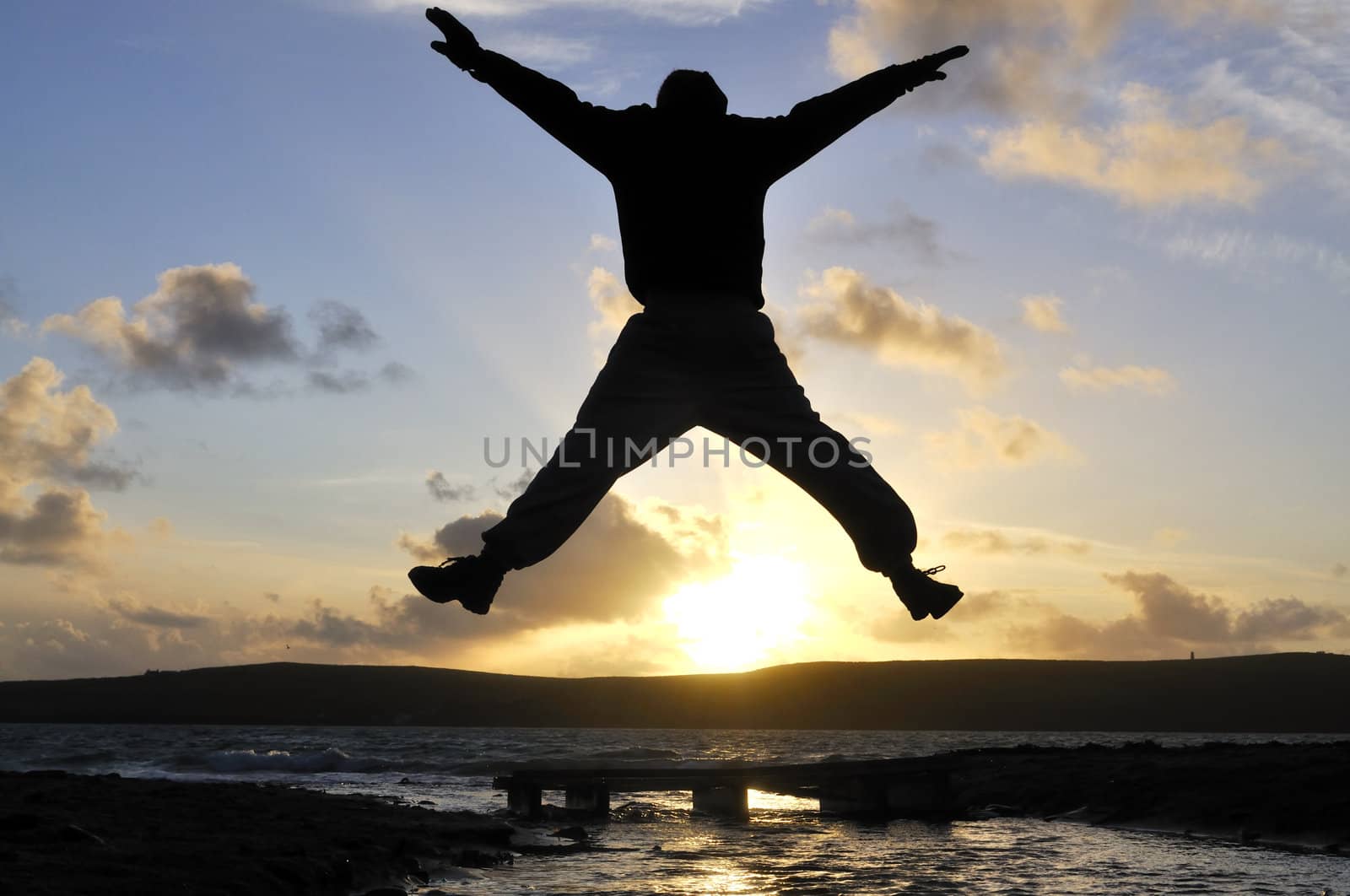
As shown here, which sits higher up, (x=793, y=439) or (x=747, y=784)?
(x=793, y=439)

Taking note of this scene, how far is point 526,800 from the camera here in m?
21.1

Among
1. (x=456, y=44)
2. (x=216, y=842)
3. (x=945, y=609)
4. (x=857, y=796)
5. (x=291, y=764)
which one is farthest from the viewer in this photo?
(x=291, y=764)

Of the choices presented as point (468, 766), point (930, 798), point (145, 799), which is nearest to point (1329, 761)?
point (930, 798)

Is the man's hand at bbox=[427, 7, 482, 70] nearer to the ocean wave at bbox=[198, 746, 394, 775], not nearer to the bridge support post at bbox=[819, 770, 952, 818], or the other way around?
the bridge support post at bbox=[819, 770, 952, 818]

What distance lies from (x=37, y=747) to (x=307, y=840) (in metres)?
52.7

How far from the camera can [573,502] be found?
203 inches

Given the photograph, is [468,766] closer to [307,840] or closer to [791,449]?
[307,840]

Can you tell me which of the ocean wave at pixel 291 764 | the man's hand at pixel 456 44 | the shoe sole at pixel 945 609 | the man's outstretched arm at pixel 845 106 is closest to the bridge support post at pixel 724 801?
the shoe sole at pixel 945 609

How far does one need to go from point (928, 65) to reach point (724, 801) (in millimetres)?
17344

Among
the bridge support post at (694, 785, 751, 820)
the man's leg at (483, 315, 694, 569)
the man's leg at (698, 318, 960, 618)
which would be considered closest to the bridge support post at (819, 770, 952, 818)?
the bridge support post at (694, 785, 751, 820)

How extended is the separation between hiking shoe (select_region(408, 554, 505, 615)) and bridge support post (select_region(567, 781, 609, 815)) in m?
16.3

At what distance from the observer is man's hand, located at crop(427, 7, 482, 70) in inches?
202

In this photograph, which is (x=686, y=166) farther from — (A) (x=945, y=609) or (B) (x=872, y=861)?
(B) (x=872, y=861)

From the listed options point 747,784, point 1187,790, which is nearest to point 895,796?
point 747,784
